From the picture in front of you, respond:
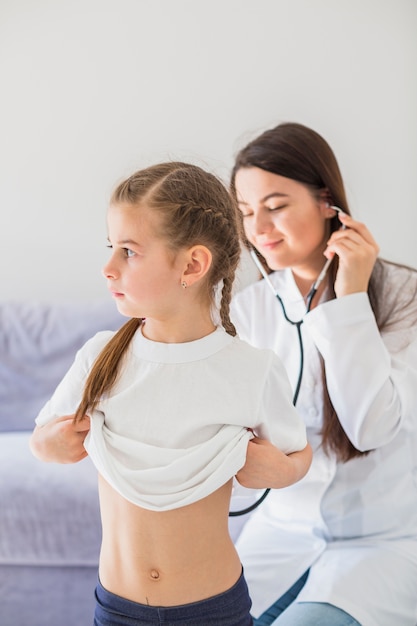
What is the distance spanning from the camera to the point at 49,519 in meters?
1.75

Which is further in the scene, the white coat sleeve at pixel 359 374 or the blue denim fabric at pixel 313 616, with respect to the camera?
the white coat sleeve at pixel 359 374

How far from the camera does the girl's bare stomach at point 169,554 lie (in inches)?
39.6

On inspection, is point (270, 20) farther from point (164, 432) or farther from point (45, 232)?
point (164, 432)

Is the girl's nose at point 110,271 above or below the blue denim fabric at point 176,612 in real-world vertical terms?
above

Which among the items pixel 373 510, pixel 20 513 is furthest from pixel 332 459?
pixel 20 513

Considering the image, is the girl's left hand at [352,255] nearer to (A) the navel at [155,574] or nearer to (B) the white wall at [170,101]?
(A) the navel at [155,574]

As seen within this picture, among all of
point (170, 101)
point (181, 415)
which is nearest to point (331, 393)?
point (181, 415)

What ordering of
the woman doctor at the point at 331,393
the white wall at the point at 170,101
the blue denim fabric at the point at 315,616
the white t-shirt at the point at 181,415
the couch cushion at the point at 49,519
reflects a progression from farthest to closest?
1. the white wall at the point at 170,101
2. the couch cushion at the point at 49,519
3. the woman doctor at the point at 331,393
4. the blue denim fabric at the point at 315,616
5. the white t-shirt at the point at 181,415

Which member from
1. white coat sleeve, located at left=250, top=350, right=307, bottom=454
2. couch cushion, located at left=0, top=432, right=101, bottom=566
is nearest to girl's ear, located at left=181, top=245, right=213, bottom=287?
white coat sleeve, located at left=250, top=350, right=307, bottom=454

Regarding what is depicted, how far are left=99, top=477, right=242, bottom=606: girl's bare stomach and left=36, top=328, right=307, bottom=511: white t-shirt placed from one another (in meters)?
0.05

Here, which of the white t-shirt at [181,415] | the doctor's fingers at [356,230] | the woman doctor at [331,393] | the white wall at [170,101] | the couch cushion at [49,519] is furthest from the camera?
the white wall at [170,101]

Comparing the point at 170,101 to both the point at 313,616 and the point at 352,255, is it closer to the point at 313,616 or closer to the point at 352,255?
the point at 352,255

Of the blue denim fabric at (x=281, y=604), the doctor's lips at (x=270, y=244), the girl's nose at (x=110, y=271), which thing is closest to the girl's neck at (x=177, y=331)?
the girl's nose at (x=110, y=271)

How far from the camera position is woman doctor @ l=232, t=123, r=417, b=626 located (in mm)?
1287
